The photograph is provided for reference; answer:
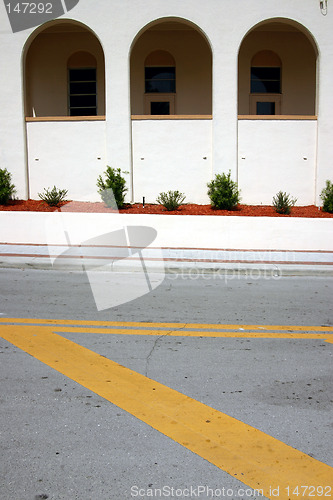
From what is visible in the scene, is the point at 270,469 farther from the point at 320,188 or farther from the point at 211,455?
the point at 320,188

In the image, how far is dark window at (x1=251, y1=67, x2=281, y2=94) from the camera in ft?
63.0

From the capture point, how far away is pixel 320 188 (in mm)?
16672

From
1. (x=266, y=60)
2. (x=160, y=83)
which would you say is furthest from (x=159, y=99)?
(x=266, y=60)

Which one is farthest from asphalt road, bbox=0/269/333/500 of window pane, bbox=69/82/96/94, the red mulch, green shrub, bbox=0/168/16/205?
window pane, bbox=69/82/96/94

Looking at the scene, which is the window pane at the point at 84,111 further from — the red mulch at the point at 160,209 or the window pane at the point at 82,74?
the red mulch at the point at 160,209

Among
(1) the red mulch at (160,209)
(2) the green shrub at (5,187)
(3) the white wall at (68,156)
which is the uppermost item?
(3) the white wall at (68,156)

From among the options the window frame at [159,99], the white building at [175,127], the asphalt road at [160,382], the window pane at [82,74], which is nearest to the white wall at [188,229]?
the white building at [175,127]

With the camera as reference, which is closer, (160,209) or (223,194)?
(223,194)

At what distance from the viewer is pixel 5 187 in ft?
54.6

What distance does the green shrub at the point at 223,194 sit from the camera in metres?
15.8

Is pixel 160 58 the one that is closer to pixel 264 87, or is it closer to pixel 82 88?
pixel 82 88

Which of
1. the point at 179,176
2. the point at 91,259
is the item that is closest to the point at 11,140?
the point at 179,176

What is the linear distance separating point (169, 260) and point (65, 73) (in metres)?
11.1

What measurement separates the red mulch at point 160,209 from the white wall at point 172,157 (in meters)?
0.72
